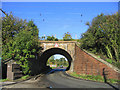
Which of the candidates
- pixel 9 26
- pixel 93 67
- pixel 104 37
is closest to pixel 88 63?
pixel 93 67

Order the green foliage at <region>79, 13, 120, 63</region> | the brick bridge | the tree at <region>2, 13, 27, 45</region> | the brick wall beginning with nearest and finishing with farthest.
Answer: the brick wall → the brick bridge → the green foliage at <region>79, 13, 120, 63</region> → the tree at <region>2, 13, 27, 45</region>

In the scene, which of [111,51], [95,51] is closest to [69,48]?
[95,51]

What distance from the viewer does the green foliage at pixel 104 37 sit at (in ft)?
64.2

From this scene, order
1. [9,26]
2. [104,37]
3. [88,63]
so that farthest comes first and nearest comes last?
[9,26] < [104,37] < [88,63]

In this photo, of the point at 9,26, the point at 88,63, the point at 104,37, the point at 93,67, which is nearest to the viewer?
the point at 93,67

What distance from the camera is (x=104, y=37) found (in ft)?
70.1

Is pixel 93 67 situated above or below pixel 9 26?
below

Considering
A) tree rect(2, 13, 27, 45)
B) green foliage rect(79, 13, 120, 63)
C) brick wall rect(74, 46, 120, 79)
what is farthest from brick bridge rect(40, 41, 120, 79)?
tree rect(2, 13, 27, 45)

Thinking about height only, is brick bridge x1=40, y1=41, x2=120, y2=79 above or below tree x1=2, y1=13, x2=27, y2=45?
below

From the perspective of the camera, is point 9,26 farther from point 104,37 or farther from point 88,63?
point 104,37

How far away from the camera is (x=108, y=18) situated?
2200cm

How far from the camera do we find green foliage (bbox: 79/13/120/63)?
1958 cm

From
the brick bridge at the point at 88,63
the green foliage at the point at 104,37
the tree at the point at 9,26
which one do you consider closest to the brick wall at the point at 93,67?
the brick bridge at the point at 88,63

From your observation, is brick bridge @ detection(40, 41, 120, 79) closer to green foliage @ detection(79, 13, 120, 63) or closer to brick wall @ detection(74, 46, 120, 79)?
brick wall @ detection(74, 46, 120, 79)
